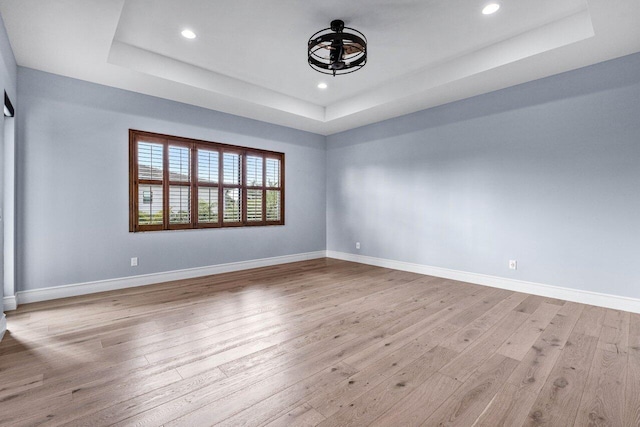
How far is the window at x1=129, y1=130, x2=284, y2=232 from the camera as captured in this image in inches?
172

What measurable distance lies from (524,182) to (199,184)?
4824 mm

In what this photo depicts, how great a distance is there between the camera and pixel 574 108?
362 centimetres

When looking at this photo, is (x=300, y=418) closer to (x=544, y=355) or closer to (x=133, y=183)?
(x=544, y=355)

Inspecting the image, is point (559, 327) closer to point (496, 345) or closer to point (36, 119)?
point (496, 345)

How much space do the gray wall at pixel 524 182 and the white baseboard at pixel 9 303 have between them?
5169mm

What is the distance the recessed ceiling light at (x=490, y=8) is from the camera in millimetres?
2865

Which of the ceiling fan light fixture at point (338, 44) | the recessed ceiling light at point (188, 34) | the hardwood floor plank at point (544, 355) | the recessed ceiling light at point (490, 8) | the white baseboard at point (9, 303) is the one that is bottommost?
the hardwood floor plank at point (544, 355)

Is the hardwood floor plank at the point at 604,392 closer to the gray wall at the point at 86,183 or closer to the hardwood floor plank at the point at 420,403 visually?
the hardwood floor plank at the point at 420,403

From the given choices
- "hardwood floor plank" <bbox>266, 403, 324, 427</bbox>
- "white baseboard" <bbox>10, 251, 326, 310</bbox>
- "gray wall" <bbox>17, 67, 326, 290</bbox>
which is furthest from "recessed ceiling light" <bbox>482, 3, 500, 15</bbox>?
"white baseboard" <bbox>10, 251, 326, 310</bbox>

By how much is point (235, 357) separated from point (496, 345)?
2106 mm

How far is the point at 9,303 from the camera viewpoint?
3.29m

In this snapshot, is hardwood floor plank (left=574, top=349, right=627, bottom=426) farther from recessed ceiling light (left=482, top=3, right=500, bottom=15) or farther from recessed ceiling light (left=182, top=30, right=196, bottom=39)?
recessed ceiling light (left=182, top=30, right=196, bottom=39)

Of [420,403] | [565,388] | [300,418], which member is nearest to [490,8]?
[565,388]

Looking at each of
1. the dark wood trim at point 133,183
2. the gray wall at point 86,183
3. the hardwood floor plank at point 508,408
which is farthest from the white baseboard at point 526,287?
the dark wood trim at point 133,183
